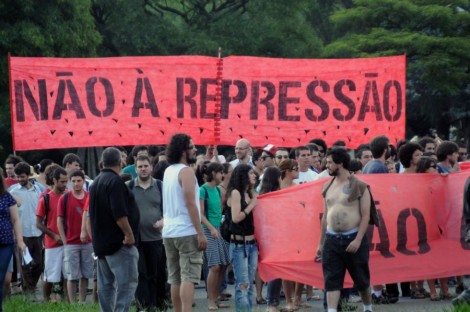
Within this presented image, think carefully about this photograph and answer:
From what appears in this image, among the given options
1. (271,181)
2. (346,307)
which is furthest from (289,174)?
(346,307)

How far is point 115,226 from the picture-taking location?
11.8m

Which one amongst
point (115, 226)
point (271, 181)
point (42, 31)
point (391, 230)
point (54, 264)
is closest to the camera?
point (115, 226)

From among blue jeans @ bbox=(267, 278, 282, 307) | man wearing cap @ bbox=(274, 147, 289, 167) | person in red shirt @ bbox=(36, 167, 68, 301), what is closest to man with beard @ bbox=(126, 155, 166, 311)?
blue jeans @ bbox=(267, 278, 282, 307)

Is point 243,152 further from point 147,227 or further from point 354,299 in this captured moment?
point 147,227

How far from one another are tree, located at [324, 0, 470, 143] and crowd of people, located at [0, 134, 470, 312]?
865 inches

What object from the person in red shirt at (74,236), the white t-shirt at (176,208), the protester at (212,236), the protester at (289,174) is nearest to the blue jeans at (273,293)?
the protester at (289,174)

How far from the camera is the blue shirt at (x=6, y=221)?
12633mm

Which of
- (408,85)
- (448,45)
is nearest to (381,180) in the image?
(448,45)

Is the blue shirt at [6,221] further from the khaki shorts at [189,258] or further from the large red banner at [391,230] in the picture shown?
the large red banner at [391,230]

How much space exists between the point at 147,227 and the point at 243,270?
136 cm

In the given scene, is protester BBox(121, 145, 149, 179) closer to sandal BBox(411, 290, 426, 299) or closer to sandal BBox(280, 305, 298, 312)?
sandal BBox(280, 305, 298, 312)

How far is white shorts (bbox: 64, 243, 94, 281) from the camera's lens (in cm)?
1507

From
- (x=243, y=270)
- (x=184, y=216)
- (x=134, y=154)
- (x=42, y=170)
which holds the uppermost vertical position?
(x=134, y=154)

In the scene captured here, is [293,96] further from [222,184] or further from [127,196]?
[127,196]
